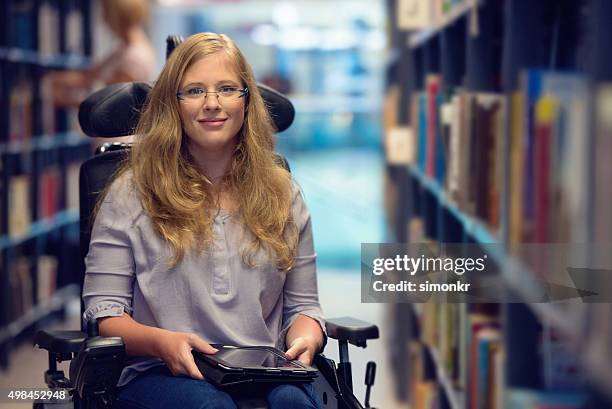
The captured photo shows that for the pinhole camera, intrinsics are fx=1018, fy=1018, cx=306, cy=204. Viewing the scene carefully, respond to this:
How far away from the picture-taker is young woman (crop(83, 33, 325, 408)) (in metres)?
1.97

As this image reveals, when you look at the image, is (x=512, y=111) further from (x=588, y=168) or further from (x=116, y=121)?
(x=116, y=121)

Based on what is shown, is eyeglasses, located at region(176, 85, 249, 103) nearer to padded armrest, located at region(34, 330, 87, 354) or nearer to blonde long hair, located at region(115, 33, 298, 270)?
blonde long hair, located at region(115, 33, 298, 270)

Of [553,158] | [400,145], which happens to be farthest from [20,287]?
[553,158]

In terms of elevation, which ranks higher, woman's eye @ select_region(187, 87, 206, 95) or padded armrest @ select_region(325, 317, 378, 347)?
woman's eye @ select_region(187, 87, 206, 95)

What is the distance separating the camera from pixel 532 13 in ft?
5.70

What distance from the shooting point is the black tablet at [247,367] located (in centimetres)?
181

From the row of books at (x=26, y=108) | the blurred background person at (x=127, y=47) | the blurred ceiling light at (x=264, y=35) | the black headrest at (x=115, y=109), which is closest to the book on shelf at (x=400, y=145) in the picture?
the blurred background person at (x=127, y=47)

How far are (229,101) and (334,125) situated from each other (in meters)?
6.79

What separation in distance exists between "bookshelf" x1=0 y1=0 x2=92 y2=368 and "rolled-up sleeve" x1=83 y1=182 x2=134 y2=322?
263 centimetres

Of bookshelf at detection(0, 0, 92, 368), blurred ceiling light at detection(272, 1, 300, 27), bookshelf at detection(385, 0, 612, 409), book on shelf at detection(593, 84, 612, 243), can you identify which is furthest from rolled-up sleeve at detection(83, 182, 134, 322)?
blurred ceiling light at detection(272, 1, 300, 27)

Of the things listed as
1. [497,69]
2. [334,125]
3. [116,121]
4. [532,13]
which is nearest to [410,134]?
[497,69]

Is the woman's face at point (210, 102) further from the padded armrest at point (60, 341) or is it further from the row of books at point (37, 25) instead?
the row of books at point (37, 25)

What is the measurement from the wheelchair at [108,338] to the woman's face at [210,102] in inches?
7.6

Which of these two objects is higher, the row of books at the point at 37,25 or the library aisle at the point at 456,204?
the row of books at the point at 37,25
